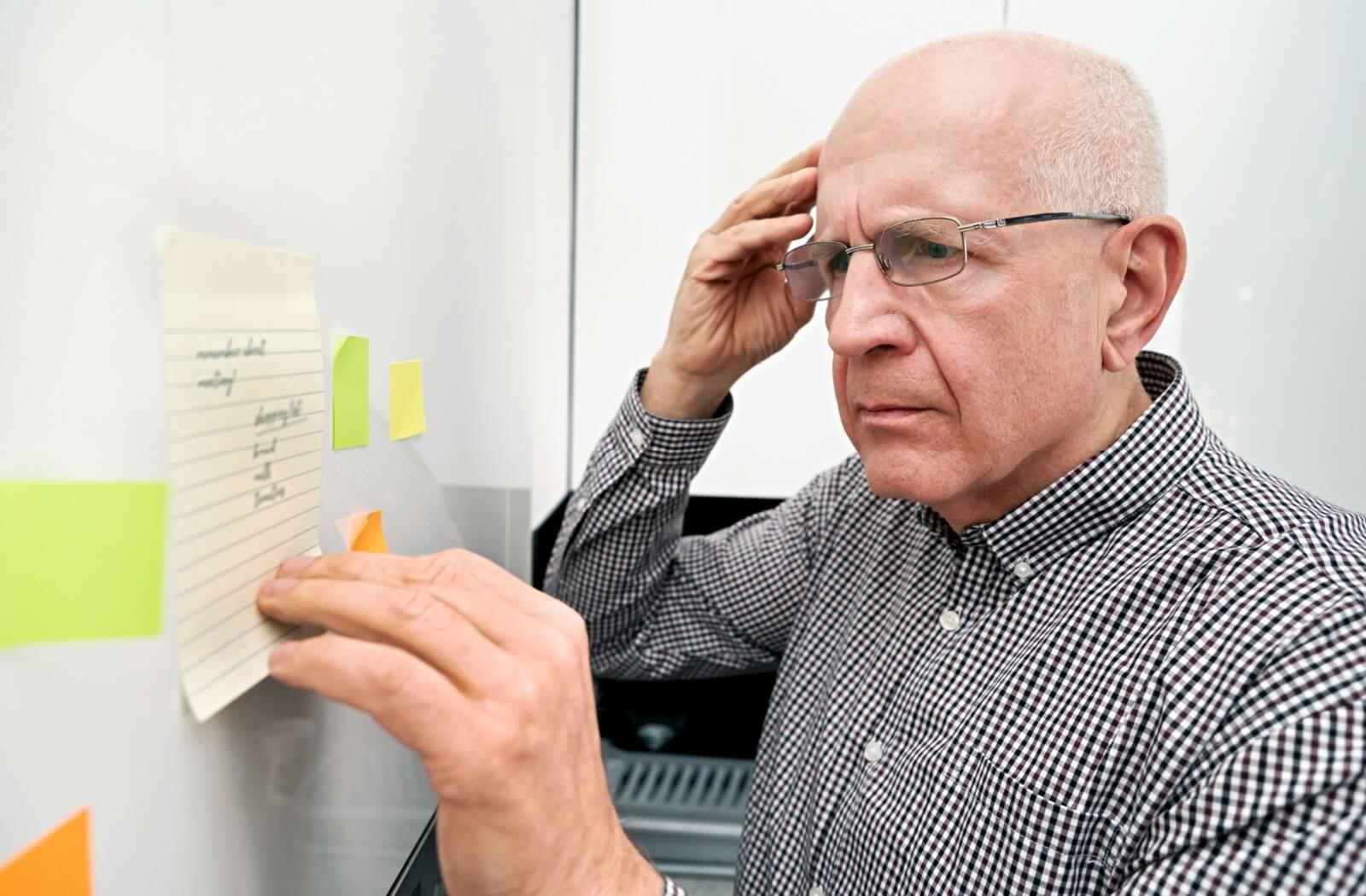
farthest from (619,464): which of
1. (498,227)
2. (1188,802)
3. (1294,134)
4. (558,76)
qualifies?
(1294,134)

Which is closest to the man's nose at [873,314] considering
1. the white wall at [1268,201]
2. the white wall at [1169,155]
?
the white wall at [1169,155]

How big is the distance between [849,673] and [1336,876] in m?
0.50

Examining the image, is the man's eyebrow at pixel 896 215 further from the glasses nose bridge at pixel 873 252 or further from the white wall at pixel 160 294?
the white wall at pixel 160 294

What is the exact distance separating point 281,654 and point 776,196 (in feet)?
2.43

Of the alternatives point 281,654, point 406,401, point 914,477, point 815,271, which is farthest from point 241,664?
point 815,271

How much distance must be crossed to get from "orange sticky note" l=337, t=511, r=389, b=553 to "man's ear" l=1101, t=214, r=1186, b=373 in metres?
0.64

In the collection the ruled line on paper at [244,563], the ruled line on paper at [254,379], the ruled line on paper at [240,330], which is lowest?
the ruled line on paper at [244,563]

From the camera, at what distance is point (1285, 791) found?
58cm

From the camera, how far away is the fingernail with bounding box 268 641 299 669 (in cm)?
49

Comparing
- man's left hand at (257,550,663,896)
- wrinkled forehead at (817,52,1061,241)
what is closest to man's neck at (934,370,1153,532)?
wrinkled forehead at (817,52,1061,241)

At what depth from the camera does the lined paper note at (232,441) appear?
438 millimetres

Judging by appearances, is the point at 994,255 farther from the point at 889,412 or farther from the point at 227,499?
the point at 227,499

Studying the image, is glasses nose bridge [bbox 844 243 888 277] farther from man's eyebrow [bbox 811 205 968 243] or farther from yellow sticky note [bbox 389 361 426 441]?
yellow sticky note [bbox 389 361 426 441]

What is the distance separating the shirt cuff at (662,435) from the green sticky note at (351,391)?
1.58ft
